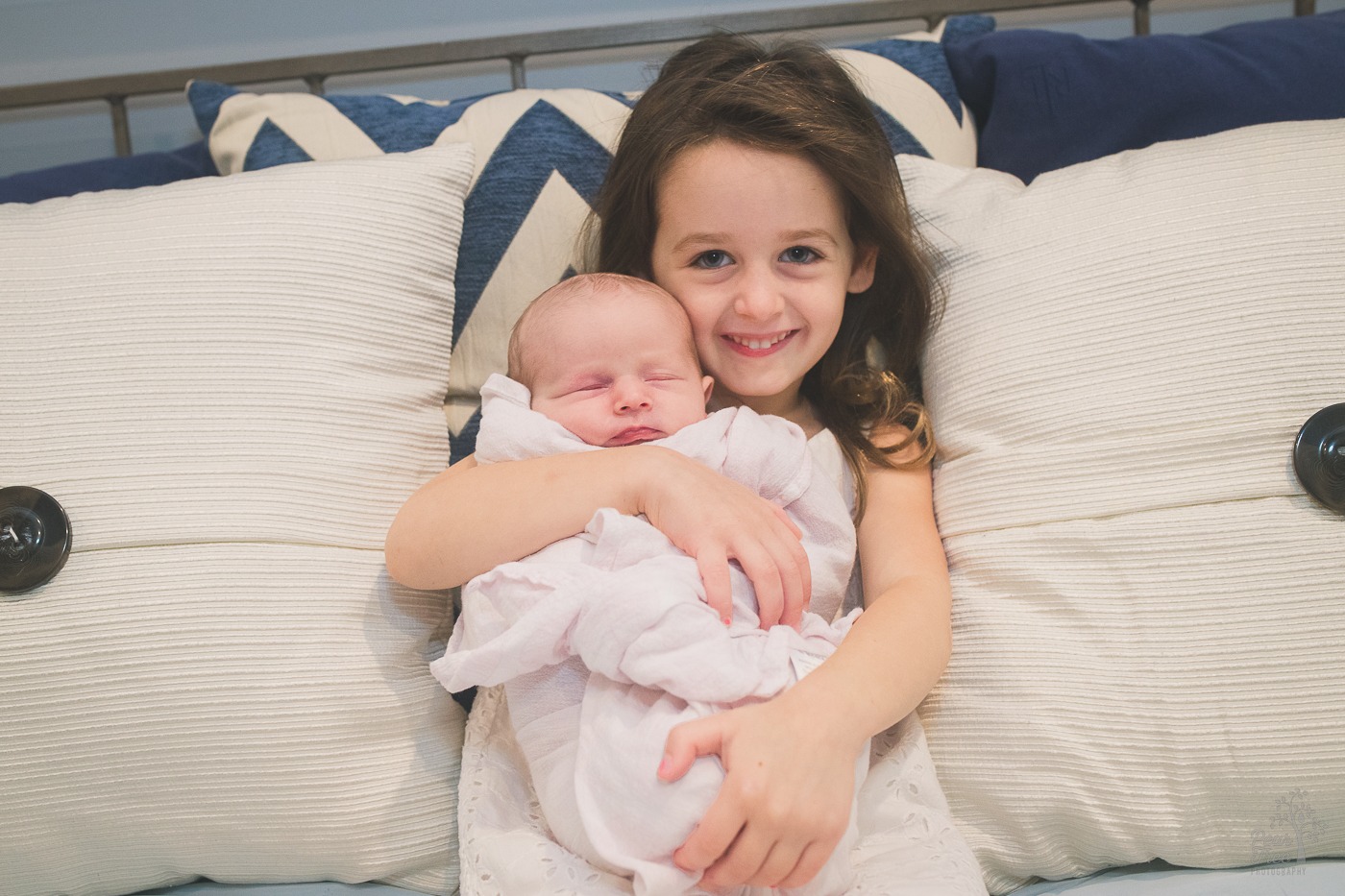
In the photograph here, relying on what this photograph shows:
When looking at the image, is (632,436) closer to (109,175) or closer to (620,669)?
(620,669)

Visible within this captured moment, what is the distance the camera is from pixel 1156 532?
0.88m

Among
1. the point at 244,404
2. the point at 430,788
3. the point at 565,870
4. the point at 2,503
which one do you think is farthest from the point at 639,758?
the point at 2,503

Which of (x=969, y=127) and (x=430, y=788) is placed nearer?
(x=430, y=788)

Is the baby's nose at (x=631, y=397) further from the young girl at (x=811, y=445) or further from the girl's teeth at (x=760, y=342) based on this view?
the girl's teeth at (x=760, y=342)

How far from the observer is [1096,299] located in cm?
95

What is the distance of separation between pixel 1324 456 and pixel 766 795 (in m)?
0.61

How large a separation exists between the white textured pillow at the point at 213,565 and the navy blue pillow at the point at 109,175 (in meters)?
0.30

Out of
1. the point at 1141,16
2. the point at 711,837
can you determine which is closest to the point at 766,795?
the point at 711,837

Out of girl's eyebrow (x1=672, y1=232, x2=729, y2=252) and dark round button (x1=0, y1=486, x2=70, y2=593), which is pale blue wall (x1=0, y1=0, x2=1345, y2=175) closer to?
girl's eyebrow (x1=672, y1=232, x2=729, y2=252)

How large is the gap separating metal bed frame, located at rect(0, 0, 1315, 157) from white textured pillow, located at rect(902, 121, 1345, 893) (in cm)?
68

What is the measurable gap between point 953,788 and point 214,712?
73cm

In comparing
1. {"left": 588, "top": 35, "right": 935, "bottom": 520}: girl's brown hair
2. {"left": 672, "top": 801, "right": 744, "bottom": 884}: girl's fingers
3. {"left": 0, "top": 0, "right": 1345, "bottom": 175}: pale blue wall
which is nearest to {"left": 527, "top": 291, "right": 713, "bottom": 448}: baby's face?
{"left": 588, "top": 35, "right": 935, "bottom": 520}: girl's brown hair

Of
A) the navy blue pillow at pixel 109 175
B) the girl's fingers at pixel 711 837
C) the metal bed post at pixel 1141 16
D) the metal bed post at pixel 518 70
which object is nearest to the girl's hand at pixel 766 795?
the girl's fingers at pixel 711 837

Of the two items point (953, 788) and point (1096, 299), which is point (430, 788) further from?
point (1096, 299)
